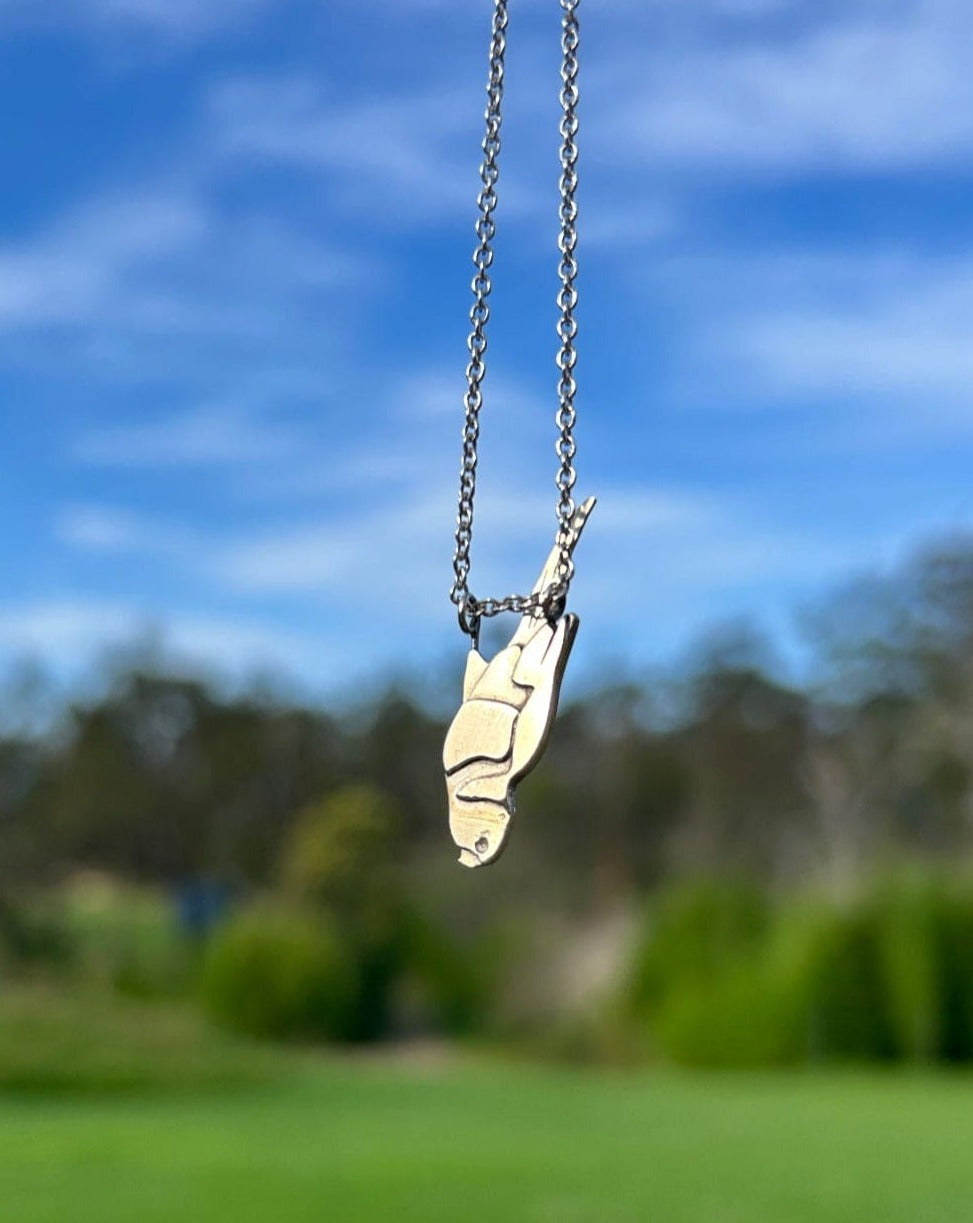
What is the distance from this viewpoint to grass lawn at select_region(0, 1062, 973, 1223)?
530cm

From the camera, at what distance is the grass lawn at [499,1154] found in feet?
17.4

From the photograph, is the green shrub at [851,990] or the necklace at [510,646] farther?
the green shrub at [851,990]

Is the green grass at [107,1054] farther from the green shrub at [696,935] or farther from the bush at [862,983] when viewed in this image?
the bush at [862,983]

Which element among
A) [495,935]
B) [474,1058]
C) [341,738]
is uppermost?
[341,738]

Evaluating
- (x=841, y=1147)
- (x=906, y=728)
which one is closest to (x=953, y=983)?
(x=841, y=1147)

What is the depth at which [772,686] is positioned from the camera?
13102mm

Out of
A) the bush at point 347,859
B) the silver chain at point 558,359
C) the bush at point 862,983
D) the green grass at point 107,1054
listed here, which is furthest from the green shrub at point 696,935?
the silver chain at point 558,359

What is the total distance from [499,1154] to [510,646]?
5.24 metres

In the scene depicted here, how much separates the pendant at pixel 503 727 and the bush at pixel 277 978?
377 inches

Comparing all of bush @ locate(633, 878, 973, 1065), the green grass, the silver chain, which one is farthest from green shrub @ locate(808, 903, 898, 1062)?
the silver chain

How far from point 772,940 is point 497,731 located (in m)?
8.44

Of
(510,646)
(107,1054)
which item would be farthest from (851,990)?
(510,646)

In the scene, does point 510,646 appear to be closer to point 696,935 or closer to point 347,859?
point 696,935

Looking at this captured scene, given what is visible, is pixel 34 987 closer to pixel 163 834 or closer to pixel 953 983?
pixel 163 834
